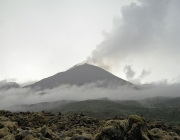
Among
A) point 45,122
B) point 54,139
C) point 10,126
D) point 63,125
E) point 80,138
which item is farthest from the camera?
point 45,122

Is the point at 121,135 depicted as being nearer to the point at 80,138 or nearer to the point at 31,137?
the point at 80,138

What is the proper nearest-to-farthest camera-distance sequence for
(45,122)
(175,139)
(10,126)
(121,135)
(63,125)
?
(121,135) < (175,139) < (10,126) < (63,125) < (45,122)

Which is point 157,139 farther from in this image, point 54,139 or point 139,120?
point 54,139

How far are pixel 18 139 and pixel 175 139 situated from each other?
15.4 metres

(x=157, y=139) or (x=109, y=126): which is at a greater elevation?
(x=109, y=126)

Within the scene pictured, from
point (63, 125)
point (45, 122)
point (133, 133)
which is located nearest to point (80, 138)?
point (133, 133)

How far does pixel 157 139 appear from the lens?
19719 millimetres

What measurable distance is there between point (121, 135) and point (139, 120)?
1966 mm

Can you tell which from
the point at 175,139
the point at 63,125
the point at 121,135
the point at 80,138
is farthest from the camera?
the point at 63,125

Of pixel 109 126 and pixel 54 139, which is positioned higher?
pixel 109 126

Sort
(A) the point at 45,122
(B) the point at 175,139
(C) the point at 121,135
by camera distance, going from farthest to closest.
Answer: (A) the point at 45,122
(B) the point at 175,139
(C) the point at 121,135

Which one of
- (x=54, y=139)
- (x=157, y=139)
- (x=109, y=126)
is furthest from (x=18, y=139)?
(x=157, y=139)

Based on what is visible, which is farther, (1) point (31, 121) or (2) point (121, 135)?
(1) point (31, 121)

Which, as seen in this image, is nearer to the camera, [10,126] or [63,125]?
[10,126]
